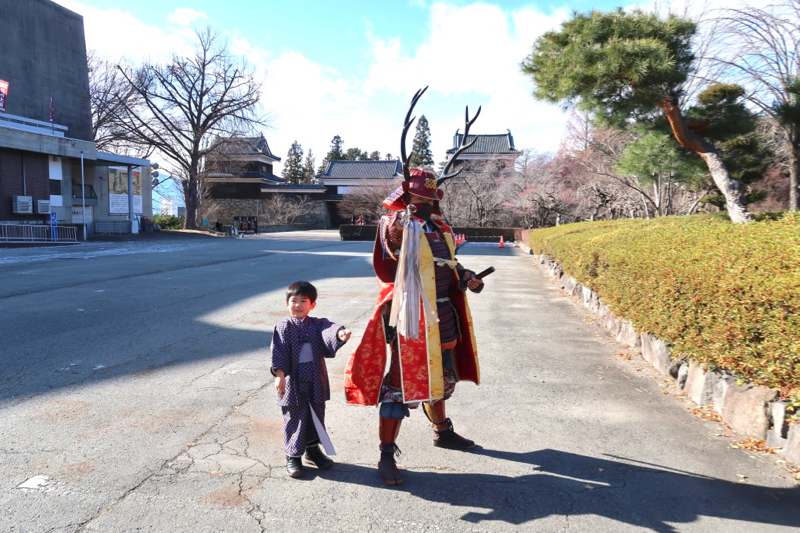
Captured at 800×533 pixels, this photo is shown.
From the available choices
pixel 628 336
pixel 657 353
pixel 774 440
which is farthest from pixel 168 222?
pixel 774 440

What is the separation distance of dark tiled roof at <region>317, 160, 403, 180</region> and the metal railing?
31.7 m

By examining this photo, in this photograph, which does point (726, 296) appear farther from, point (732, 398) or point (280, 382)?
point (280, 382)

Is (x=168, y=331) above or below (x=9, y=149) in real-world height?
below

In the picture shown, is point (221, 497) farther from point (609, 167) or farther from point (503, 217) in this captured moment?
point (503, 217)

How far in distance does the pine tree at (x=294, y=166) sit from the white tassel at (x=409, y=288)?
71.7 meters

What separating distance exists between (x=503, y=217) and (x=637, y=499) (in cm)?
3630

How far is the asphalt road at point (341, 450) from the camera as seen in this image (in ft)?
8.83

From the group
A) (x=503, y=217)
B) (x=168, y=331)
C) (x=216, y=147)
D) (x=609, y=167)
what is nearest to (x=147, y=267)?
(x=168, y=331)

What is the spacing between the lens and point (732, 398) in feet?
12.3

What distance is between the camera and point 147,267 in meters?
14.0

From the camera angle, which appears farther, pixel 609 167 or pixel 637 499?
pixel 609 167

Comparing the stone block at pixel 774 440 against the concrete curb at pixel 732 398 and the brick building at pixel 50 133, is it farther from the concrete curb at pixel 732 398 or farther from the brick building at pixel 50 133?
the brick building at pixel 50 133

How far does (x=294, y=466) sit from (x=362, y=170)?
172ft

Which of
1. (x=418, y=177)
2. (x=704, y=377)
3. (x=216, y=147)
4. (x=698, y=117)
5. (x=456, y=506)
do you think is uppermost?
(x=216, y=147)
